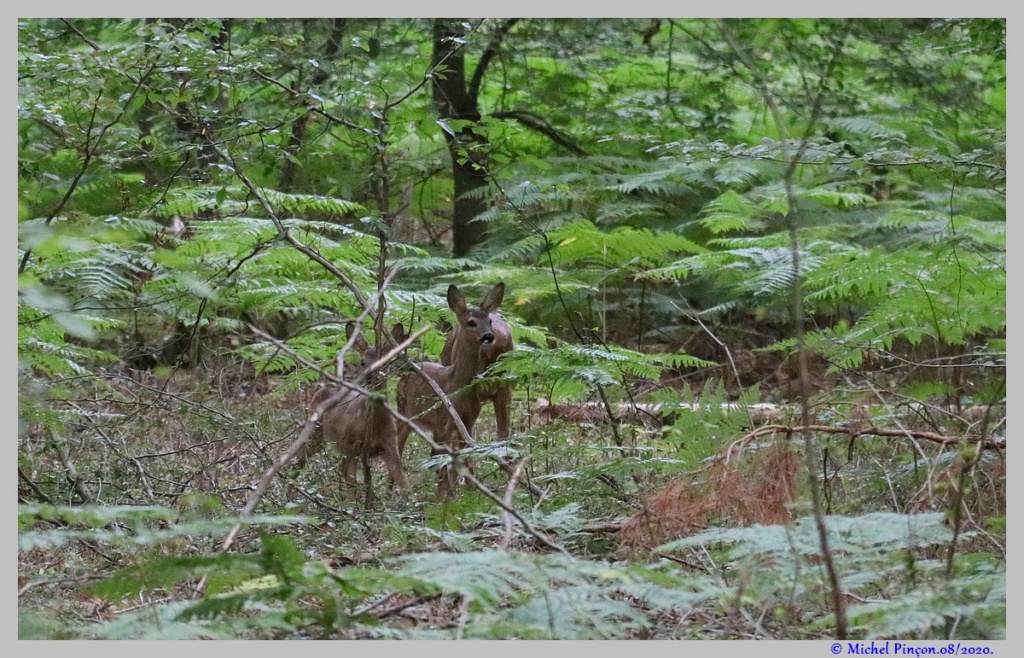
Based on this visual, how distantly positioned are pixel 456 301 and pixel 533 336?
0.69 meters

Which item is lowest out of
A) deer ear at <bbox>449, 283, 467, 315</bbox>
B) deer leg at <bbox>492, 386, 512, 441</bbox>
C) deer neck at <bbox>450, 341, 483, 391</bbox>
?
deer leg at <bbox>492, 386, 512, 441</bbox>

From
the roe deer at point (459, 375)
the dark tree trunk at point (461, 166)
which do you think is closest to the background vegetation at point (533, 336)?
the dark tree trunk at point (461, 166)

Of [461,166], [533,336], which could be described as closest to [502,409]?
[533,336]

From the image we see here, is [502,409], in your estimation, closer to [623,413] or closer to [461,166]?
[623,413]

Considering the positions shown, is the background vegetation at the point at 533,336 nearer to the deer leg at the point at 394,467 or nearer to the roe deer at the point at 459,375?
the deer leg at the point at 394,467

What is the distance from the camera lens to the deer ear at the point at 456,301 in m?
7.04

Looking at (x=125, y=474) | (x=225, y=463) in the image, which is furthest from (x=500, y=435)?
(x=125, y=474)

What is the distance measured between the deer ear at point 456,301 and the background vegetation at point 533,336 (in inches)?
17.4

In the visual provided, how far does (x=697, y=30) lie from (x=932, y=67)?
2776 mm

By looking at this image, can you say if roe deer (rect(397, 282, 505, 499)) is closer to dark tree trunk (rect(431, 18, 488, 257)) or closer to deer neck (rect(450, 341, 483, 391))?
deer neck (rect(450, 341, 483, 391))

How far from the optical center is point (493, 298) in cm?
715

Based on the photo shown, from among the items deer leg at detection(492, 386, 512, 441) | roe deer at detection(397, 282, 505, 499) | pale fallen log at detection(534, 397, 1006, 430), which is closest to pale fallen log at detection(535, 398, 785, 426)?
pale fallen log at detection(534, 397, 1006, 430)

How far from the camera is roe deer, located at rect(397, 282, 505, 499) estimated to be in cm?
693

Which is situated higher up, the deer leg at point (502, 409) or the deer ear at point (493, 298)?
the deer ear at point (493, 298)
